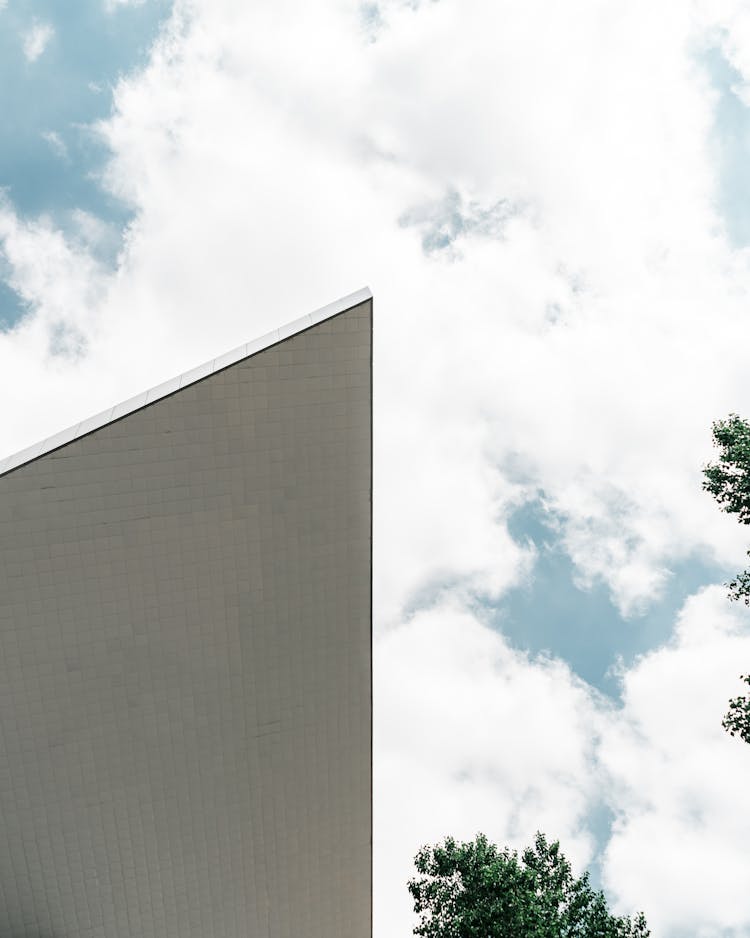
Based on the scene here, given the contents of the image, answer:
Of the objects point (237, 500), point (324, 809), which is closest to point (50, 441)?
point (237, 500)

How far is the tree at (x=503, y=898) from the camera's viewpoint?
655 inches

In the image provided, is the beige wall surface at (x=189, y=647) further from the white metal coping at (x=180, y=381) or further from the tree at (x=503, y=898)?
the tree at (x=503, y=898)

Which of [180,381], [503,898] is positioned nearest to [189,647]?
[180,381]

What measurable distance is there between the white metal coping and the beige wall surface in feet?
0.47

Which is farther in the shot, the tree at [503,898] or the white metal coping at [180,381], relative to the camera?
the tree at [503,898]

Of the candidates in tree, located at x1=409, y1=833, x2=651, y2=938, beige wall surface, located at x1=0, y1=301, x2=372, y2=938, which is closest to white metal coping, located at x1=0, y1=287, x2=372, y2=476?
beige wall surface, located at x1=0, y1=301, x2=372, y2=938

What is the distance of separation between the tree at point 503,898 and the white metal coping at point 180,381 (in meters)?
15.3

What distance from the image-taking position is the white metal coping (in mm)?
11000

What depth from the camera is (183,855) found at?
13.5m

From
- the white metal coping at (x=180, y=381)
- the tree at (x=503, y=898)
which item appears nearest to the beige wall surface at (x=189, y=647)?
the white metal coping at (x=180, y=381)

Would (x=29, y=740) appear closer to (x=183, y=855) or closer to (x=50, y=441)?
(x=183, y=855)

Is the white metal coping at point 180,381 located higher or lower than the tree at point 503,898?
higher

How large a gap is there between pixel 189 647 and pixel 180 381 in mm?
5310

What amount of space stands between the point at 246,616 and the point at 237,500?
2.49 meters
